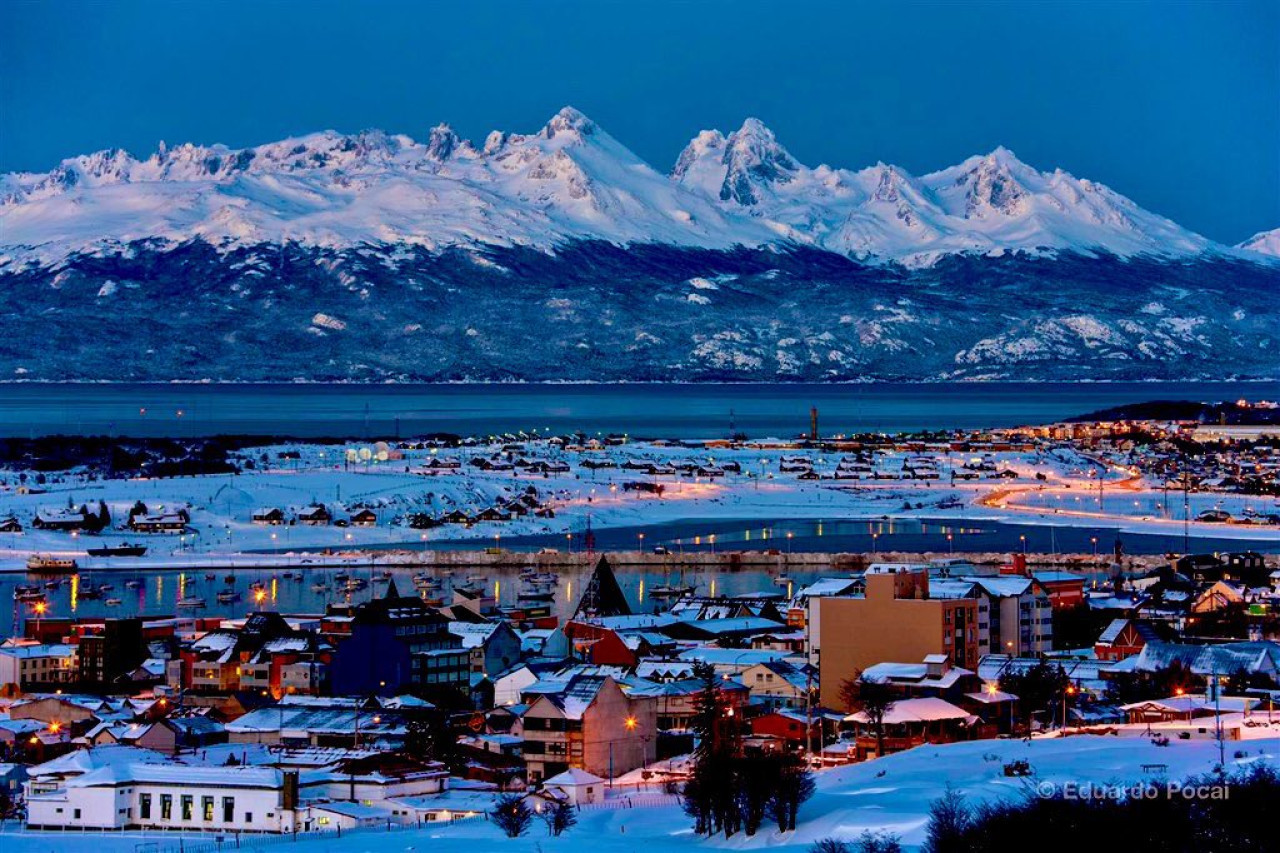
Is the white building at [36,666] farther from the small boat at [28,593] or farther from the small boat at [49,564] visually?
the small boat at [49,564]

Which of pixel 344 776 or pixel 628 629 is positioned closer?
pixel 344 776

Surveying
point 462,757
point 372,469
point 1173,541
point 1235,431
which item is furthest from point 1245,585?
point 1235,431

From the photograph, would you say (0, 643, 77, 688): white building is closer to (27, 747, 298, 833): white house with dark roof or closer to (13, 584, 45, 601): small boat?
(27, 747, 298, 833): white house with dark roof

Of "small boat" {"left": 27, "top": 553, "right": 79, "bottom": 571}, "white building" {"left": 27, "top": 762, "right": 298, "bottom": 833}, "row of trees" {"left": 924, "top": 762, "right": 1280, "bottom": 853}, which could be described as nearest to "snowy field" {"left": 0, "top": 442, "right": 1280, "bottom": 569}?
"small boat" {"left": 27, "top": 553, "right": 79, "bottom": 571}

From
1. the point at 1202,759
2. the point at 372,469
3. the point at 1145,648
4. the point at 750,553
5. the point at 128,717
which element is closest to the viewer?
the point at 1202,759

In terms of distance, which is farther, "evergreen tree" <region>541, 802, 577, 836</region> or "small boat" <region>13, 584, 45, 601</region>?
"small boat" <region>13, 584, 45, 601</region>

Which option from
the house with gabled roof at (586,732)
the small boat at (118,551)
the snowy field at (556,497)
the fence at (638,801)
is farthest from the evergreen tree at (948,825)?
the small boat at (118,551)

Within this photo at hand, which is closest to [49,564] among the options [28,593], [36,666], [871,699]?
[28,593]

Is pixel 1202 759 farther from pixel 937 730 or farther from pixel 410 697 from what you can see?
pixel 410 697

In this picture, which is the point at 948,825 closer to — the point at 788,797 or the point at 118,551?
the point at 788,797
